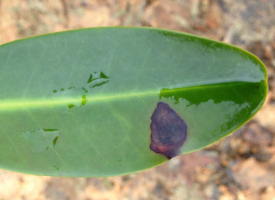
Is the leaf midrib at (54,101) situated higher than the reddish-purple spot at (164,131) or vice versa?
the leaf midrib at (54,101)

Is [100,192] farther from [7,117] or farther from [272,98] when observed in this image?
[272,98]

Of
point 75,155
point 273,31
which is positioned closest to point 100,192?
point 75,155

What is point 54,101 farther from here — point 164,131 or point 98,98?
point 164,131

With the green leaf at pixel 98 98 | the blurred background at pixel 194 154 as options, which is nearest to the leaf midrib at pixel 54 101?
the green leaf at pixel 98 98

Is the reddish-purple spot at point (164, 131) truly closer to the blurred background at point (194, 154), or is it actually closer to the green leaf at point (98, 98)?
the green leaf at point (98, 98)

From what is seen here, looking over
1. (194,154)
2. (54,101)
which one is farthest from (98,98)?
(194,154)
